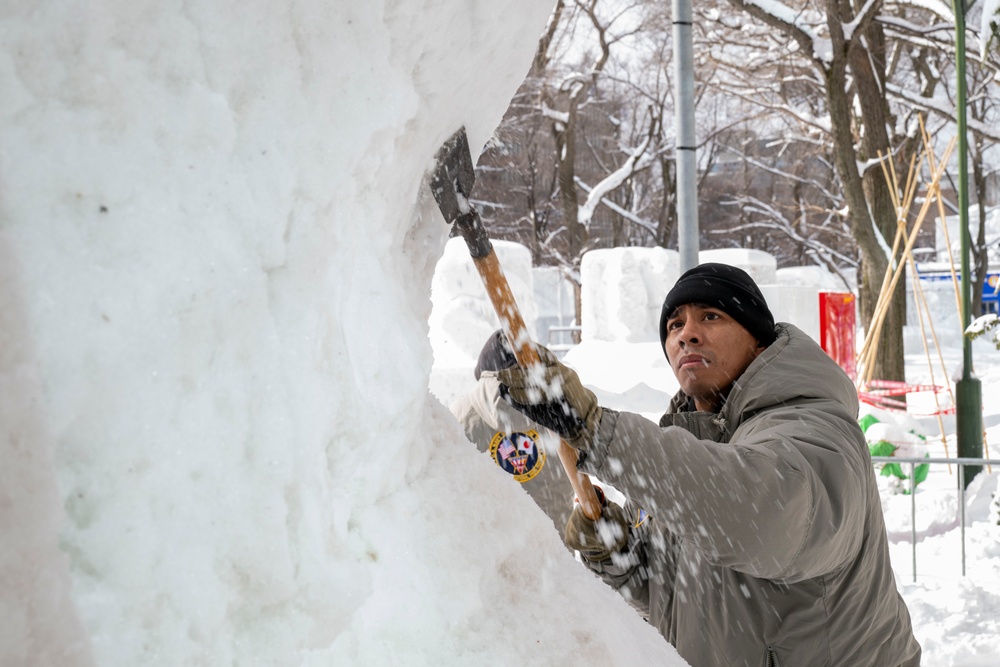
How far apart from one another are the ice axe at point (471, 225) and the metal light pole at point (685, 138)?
9.35 ft

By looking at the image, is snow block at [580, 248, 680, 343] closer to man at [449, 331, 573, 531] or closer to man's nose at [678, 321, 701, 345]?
man at [449, 331, 573, 531]

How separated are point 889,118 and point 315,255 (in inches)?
520

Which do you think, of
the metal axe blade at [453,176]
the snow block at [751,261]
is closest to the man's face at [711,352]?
the metal axe blade at [453,176]

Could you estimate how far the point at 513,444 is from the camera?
3652mm

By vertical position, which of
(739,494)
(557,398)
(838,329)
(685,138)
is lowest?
(838,329)

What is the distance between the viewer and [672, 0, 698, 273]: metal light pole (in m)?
4.31

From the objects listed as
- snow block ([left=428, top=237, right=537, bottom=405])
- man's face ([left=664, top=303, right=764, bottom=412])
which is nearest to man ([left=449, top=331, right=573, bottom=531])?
man's face ([left=664, top=303, right=764, bottom=412])

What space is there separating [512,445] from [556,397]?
2156mm

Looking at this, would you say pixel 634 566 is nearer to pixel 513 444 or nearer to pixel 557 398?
pixel 557 398

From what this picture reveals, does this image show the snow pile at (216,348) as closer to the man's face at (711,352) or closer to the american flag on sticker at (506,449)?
the man's face at (711,352)

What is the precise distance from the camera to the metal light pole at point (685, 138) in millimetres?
4309

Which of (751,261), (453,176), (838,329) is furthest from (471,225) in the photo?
(751,261)

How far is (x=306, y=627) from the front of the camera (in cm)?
85

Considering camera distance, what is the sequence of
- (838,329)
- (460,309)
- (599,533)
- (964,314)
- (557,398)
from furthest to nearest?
(838,329) < (460,309) < (964,314) < (599,533) < (557,398)
